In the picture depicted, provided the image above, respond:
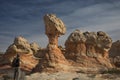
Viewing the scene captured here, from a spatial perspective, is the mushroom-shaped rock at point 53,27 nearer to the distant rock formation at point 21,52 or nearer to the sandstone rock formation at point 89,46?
the sandstone rock formation at point 89,46

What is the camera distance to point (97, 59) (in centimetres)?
3147

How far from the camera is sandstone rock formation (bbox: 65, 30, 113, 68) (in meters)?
31.6

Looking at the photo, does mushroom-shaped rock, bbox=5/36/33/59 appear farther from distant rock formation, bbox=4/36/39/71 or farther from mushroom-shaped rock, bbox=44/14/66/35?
mushroom-shaped rock, bbox=44/14/66/35

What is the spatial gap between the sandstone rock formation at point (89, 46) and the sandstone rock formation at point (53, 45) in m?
1.39

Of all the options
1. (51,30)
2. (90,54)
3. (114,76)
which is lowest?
(114,76)

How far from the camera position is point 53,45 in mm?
30641

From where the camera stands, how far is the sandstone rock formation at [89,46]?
31562 mm

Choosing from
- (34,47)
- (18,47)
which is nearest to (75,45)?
(18,47)

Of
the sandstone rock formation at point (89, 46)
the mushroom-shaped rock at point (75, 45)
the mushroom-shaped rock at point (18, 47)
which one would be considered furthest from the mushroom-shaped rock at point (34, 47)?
the mushroom-shaped rock at point (75, 45)

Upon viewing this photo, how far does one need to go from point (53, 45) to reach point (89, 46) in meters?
3.78

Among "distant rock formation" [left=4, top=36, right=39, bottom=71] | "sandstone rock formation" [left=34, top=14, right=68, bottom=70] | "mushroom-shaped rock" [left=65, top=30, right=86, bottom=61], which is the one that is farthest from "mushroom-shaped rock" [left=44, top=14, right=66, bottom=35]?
"distant rock formation" [left=4, top=36, right=39, bottom=71]

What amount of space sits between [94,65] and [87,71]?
1738 mm

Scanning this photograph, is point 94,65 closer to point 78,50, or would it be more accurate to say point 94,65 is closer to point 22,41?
point 78,50

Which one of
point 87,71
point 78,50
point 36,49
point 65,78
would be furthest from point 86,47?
point 36,49
